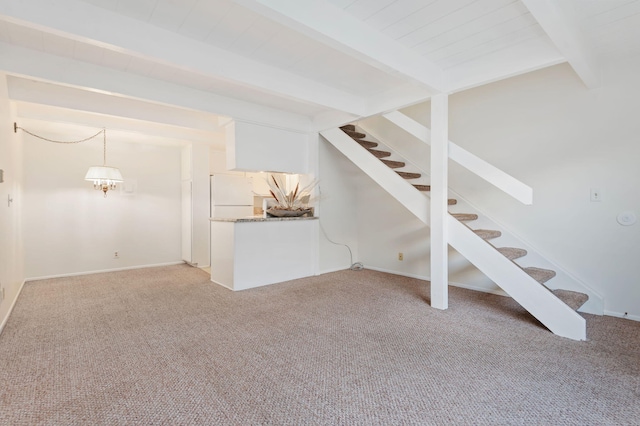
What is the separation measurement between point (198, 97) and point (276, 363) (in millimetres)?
2990

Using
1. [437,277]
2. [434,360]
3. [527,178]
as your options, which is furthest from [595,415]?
[527,178]

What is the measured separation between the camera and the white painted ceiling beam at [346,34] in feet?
6.15

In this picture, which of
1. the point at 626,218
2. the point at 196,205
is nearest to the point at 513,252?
the point at 626,218

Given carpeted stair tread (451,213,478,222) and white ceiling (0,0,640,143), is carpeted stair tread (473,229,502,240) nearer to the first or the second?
carpeted stair tread (451,213,478,222)

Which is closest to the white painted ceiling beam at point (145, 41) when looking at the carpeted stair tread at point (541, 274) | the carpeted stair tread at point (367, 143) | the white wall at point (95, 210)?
the carpeted stair tread at point (367, 143)

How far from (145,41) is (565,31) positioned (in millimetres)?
2966

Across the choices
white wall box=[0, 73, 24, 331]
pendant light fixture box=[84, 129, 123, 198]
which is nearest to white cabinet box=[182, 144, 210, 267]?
pendant light fixture box=[84, 129, 123, 198]

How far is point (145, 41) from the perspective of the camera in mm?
2348

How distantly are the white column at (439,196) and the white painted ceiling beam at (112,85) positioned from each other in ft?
7.25

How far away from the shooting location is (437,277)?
319cm

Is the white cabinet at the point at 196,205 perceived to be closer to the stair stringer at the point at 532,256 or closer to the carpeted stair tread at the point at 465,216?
the stair stringer at the point at 532,256

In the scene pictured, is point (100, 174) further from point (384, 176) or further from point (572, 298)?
point (572, 298)

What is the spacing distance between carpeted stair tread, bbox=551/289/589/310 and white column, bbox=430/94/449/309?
3.20 feet

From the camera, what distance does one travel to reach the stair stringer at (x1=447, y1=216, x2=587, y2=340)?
2.47m
